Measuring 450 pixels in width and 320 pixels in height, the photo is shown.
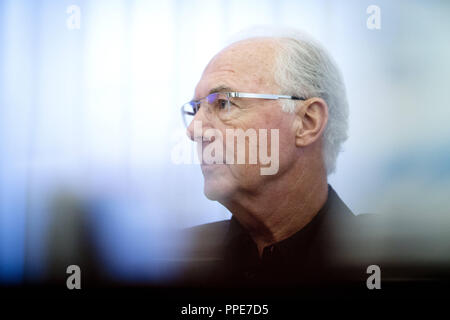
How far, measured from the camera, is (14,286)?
1.85 meters

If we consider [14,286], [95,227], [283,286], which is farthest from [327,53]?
[14,286]

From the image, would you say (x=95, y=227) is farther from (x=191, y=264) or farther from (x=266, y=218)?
(x=266, y=218)

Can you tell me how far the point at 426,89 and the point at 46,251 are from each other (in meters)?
1.84

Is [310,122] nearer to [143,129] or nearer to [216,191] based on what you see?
[216,191]

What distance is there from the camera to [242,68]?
1605 millimetres

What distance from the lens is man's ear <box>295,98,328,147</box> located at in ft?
5.24

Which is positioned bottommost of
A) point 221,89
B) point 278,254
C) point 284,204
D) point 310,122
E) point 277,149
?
point 278,254

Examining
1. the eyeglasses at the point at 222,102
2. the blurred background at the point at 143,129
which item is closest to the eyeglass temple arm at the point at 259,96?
the eyeglasses at the point at 222,102

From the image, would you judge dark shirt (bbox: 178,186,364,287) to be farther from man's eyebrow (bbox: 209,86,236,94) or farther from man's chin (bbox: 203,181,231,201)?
man's eyebrow (bbox: 209,86,236,94)

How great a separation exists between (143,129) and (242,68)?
1.71 ft

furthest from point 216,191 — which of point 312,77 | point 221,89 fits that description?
point 312,77

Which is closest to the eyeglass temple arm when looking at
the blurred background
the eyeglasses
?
the eyeglasses

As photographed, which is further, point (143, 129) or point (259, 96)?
point (143, 129)

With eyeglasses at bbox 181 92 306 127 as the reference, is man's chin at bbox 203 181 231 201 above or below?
below
